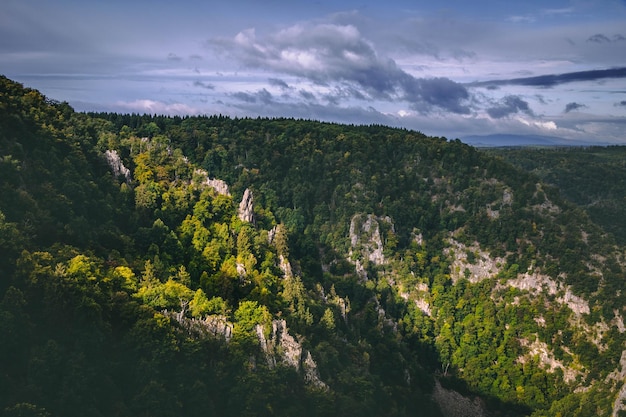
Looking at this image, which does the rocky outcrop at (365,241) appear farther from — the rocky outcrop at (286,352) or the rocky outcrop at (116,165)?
the rocky outcrop at (286,352)

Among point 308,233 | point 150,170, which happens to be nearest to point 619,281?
point 308,233

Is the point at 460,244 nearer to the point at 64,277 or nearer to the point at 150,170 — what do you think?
the point at 150,170

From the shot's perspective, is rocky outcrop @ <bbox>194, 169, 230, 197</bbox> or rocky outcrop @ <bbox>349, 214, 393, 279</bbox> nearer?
rocky outcrop @ <bbox>194, 169, 230, 197</bbox>

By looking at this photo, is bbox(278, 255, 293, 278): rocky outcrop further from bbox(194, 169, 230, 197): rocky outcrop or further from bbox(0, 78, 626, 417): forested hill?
bbox(194, 169, 230, 197): rocky outcrop

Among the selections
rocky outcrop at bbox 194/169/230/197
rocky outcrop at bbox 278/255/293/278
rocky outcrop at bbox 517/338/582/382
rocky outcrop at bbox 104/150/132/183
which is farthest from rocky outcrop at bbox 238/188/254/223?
rocky outcrop at bbox 517/338/582/382

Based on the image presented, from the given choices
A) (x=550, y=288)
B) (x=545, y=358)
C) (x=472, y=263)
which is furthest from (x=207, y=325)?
(x=472, y=263)

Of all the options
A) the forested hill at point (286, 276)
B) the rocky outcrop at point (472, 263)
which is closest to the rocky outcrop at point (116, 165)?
the forested hill at point (286, 276)
